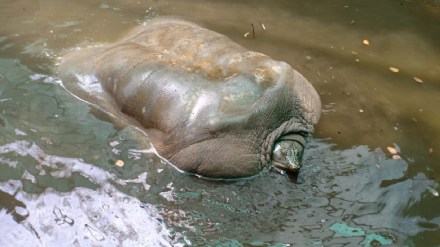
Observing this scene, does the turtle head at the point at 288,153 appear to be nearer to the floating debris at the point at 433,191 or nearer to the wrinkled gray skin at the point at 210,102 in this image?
the wrinkled gray skin at the point at 210,102

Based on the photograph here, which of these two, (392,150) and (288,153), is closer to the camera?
(288,153)

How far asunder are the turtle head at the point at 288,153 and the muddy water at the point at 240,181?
3.8 inches

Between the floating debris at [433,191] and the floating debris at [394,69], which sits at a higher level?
the floating debris at [394,69]

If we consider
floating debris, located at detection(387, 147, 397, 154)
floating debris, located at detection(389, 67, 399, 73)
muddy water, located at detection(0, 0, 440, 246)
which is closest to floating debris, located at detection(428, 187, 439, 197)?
muddy water, located at detection(0, 0, 440, 246)

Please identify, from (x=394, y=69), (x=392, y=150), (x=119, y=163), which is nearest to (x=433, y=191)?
(x=392, y=150)

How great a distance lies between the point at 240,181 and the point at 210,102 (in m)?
0.69

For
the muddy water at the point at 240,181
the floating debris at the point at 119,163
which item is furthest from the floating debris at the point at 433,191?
the floating debris at the point at 119,163

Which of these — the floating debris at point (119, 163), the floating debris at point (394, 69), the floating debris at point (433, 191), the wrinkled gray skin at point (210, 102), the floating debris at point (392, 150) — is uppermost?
the wrinkled gray skin at point (210, 102)

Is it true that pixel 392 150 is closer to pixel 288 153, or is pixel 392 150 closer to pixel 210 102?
pixel 288 153

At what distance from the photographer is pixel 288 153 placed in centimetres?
399

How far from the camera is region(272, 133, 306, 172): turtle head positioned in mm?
3943

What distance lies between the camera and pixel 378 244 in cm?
347

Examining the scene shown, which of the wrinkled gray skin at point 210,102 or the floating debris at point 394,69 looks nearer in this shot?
the wrinkled gray skin at point 210,102

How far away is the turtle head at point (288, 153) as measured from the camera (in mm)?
3943
